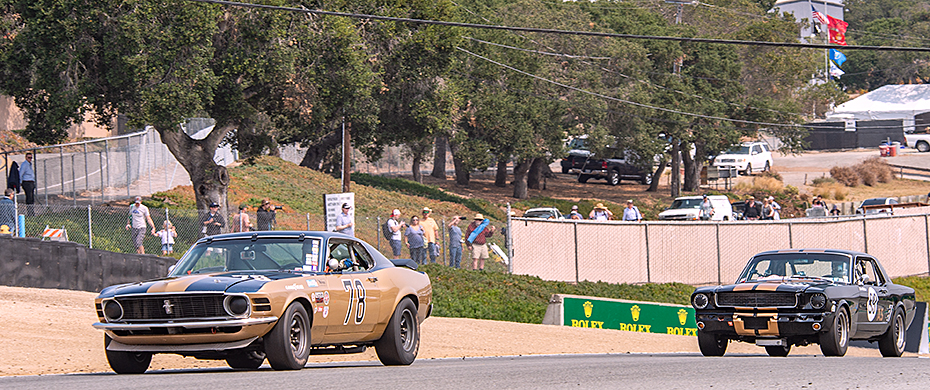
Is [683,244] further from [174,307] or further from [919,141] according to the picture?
[919,141]

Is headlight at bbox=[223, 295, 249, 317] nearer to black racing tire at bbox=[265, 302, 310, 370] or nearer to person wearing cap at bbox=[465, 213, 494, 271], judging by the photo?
black racing tire at bbox=[265, 302, 310, 370]

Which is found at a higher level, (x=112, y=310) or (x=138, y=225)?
(x=138, y=225)

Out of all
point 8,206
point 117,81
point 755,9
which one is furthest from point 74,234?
point 755,9

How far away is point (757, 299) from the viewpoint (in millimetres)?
12938

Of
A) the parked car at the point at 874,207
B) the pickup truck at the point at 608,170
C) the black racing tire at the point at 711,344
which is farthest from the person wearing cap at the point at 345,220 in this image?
the pickup truck at the point at 608,170

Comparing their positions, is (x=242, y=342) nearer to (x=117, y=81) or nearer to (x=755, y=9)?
(x=117, y=81)

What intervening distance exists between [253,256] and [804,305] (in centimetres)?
676

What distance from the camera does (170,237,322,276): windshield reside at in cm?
1008

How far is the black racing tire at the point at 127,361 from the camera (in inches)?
380

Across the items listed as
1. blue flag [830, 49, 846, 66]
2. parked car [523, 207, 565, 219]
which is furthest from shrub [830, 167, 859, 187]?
parked car [523, 207, 565, 219]

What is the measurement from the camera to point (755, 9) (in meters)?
90.1

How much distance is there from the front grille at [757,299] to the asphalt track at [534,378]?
4.81 feet

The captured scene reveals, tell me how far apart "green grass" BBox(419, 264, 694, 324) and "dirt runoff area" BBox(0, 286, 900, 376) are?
3.63ft

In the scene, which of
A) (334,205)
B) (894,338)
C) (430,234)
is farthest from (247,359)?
(430,234)
